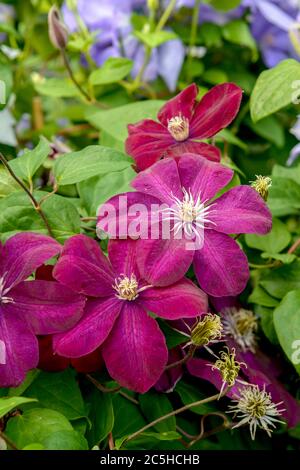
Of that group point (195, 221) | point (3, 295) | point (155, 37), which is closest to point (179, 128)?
point (195, 221)

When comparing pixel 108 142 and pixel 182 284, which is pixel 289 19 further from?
pixel 182 284

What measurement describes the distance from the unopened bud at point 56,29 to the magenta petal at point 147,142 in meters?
0.21

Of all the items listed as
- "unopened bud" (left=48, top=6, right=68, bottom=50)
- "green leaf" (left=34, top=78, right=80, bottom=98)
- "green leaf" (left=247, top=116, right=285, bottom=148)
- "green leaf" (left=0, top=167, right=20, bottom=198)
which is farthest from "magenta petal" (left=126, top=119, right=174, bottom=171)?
"green leaf" (left=247, top=116, right=285, bottom=148)

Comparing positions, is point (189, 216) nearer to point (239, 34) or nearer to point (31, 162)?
point (31, 162)

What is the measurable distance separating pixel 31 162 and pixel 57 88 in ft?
1.23

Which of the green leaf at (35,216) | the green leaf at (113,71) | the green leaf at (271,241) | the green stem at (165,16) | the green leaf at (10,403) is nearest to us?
the green leaf at (10,403)

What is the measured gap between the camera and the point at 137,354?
1.57 ft

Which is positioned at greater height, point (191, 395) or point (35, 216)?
point (35, 216)

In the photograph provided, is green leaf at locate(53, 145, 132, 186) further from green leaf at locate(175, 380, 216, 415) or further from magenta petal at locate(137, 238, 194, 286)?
green leaf at locate(175, 380, 216, 415)

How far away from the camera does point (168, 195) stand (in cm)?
52

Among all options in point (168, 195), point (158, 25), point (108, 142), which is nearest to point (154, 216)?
point (168, 195)

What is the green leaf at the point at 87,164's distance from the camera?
0.53 metres

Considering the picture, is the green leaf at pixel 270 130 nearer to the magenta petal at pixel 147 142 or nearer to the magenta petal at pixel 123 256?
Answer: the magenta petal at pixel 147 142

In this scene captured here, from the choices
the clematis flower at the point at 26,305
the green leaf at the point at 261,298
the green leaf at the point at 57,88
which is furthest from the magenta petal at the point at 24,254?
the green leaf at the point at 57,88
